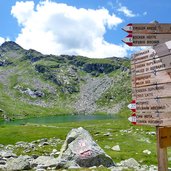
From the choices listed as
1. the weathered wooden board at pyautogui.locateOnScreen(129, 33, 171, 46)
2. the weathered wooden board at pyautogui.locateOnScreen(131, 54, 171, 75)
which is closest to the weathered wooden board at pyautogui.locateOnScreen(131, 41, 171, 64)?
the weathered wooden board at pyautogui.locateOnScreen(131, 54, 171, 75)

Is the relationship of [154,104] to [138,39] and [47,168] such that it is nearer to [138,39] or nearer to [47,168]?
[138,39]

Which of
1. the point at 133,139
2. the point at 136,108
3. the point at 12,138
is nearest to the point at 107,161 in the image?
the point at 136,108

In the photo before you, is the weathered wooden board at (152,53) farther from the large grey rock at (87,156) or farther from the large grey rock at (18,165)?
the large grey rock at (87,156)

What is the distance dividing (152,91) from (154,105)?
0.49 meters

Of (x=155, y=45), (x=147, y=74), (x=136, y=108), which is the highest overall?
(x=155, y=45)

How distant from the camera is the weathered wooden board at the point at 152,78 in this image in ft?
39.5

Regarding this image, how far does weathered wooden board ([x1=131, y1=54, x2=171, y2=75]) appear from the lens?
12045 mm

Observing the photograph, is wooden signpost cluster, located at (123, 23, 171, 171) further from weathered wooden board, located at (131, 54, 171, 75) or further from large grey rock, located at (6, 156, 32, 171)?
large grey rock, located at (6, 156, 32, 171)

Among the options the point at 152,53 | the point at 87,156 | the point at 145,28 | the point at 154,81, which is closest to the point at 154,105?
the point at 154,81

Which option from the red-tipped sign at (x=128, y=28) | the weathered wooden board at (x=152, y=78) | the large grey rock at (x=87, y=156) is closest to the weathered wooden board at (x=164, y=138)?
the weathered wooden board at (x=152, y=78)

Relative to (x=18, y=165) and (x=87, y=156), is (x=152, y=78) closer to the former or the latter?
(x=18, y=165)

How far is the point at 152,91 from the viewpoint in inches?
500

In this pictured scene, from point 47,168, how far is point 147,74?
647 inches

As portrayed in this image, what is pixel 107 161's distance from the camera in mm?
34344
